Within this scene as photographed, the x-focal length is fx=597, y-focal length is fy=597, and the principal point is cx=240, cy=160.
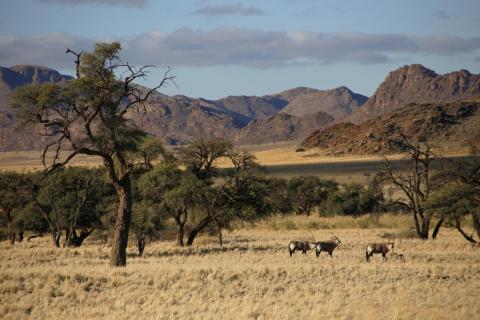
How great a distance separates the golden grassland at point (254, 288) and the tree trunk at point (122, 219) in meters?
1.11

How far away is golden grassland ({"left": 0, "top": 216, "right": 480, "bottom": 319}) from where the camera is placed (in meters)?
15.8

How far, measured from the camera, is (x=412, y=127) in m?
155

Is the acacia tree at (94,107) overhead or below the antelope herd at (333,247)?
overhead

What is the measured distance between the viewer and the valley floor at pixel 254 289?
15.7 meters

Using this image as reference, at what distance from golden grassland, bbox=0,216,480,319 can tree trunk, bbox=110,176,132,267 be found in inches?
43.6

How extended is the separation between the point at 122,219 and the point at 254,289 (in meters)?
7.22

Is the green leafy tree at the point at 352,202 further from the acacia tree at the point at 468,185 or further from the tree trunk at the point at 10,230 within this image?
the tree trunk at the point at 10,230

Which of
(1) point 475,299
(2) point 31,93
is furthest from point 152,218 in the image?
(1) point 475,299

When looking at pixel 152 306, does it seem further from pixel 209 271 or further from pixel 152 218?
pixel 152 218

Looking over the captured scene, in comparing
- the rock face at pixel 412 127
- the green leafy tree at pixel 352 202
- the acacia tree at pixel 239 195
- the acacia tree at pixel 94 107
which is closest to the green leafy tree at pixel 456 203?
the acacia tree at pixel 239 195

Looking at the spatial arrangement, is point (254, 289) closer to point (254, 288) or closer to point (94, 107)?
point (254, 288)

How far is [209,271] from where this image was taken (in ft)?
70.6

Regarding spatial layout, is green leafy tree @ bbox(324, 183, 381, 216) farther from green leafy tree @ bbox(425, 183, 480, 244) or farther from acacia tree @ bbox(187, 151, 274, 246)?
green leafy tree @ bbox(425, 183, 480, 244)

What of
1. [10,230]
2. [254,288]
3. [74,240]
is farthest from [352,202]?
[254,288]
